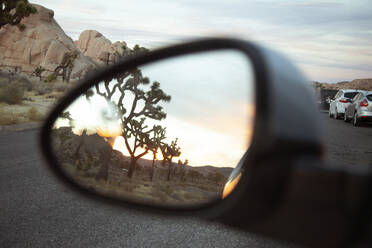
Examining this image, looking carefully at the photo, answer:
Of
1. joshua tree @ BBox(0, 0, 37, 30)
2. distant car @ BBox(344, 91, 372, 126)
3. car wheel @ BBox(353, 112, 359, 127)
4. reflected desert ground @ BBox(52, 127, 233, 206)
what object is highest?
joshua tree @ BBox(0, 0, 37, 30)

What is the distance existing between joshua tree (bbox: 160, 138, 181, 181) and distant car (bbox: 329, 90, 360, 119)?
2053 cm

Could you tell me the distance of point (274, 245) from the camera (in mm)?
4871

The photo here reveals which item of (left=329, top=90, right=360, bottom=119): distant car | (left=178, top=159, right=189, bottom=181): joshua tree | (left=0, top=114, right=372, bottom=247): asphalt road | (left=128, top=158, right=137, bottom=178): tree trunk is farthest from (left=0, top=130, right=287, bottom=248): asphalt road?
(left=329, top=90, right=360, bottom=119): distant car

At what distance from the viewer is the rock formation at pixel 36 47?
10375 cm

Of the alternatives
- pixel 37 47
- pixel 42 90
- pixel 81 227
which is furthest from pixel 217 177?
pixel 37 47

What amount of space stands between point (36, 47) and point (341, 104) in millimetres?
96760

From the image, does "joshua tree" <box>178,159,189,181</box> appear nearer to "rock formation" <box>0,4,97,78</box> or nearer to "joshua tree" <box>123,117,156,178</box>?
"joshua tree" <box>123,117,156,178</box>

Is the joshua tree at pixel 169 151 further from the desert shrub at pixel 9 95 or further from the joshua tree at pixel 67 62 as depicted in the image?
the joshua tree at pixel 67 62

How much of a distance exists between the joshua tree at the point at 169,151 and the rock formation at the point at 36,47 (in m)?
104

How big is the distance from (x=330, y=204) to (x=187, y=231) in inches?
177

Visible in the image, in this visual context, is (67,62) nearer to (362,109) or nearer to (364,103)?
(362,109)

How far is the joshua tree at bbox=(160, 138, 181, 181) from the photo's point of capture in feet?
4.26

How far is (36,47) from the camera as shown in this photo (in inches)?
4117

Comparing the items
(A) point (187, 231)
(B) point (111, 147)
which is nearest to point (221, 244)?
(A) point (187, 231)
